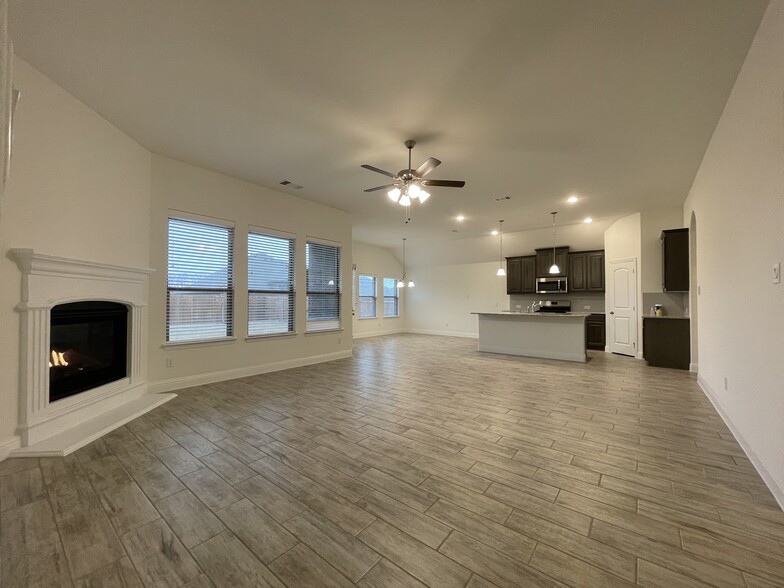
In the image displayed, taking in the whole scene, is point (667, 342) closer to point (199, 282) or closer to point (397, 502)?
point (397, 502)

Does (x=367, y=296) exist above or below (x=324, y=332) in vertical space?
above

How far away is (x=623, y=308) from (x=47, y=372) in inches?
354

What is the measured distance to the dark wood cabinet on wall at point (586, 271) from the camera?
8.34 m

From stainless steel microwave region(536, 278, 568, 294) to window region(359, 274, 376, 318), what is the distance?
5.10m

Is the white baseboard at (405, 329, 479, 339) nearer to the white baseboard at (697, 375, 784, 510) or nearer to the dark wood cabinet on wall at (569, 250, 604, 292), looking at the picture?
the dark wood cabinet on wall at (569, 250, 604, 292)

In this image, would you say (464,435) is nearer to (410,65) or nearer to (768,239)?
(768,239)

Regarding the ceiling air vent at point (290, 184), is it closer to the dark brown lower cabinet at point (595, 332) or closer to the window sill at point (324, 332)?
the window sill at point (324, 332)

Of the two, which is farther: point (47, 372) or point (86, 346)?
point (86, 346)

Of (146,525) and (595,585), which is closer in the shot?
A: (595,585)

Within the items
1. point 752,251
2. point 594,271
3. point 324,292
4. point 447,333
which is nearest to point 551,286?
point 594,271

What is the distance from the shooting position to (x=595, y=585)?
1.46 m

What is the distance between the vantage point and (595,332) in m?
8.07

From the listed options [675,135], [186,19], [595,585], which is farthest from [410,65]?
[595,585]

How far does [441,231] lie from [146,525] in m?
7.98
